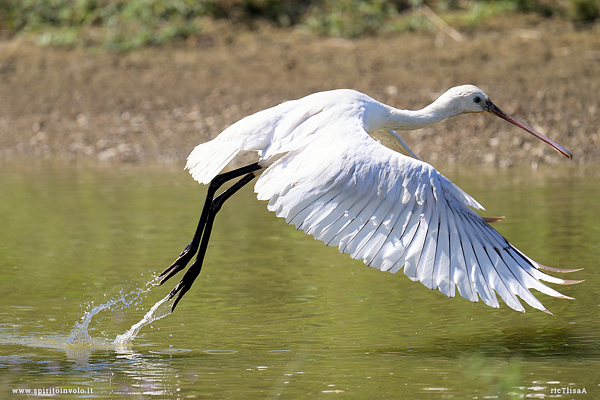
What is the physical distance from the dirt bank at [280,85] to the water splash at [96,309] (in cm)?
841

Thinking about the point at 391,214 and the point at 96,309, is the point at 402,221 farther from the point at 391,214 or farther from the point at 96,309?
the point at 96,309

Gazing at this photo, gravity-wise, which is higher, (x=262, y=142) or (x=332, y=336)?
(x=262, y=142)

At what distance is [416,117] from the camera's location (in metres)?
8.05

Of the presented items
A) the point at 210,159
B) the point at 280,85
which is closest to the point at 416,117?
the point at 210,159

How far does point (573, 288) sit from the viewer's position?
26.1ft

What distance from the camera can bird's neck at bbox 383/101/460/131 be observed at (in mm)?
7898

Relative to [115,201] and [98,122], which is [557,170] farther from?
[98,122]

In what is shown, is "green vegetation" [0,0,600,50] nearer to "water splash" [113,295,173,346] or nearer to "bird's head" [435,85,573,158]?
"bird's head" [435,85,573,158]

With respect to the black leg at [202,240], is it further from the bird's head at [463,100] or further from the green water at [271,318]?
the bird's head at [463,100]

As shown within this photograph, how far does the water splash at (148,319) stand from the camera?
685 cm

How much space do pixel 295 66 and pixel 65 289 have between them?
11.3 m

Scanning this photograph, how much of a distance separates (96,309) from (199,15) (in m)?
14.8

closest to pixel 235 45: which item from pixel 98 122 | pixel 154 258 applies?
pixel 98 122

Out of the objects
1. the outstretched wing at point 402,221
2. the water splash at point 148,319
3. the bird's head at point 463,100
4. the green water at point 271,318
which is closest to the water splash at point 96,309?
the green water at point 271,318
